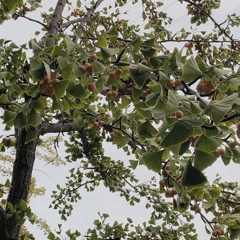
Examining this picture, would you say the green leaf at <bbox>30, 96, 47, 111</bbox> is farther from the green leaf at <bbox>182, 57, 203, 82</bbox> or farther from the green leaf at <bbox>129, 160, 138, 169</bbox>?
the green leaf at <bbox>129, 160, 138, 169</bbox>

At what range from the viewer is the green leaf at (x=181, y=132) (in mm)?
843

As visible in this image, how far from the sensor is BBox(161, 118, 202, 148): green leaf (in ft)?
2.77

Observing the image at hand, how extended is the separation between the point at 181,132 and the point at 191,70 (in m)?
0.28

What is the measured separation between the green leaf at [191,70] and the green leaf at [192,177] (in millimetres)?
274

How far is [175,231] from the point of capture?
2518 mm

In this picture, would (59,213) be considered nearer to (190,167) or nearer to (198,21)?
(198,21)

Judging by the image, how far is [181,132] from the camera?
33.3 inches

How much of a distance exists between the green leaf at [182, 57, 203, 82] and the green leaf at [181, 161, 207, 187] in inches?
10.8

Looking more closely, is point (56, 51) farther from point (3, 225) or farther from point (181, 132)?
point (3, 225)

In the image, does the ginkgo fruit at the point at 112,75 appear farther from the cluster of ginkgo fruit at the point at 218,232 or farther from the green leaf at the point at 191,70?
the cluster of ginkgo fruit at the point at 218,232

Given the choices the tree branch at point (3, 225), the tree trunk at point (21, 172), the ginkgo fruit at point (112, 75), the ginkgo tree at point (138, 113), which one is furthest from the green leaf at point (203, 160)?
the tree trunk at point (21, 172)

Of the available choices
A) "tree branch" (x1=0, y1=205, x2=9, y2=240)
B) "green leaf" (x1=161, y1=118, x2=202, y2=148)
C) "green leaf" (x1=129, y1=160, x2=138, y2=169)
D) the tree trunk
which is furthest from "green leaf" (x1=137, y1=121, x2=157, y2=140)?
the tree trunk

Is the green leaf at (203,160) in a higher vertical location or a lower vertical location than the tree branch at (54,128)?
lower

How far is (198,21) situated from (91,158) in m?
2.31
